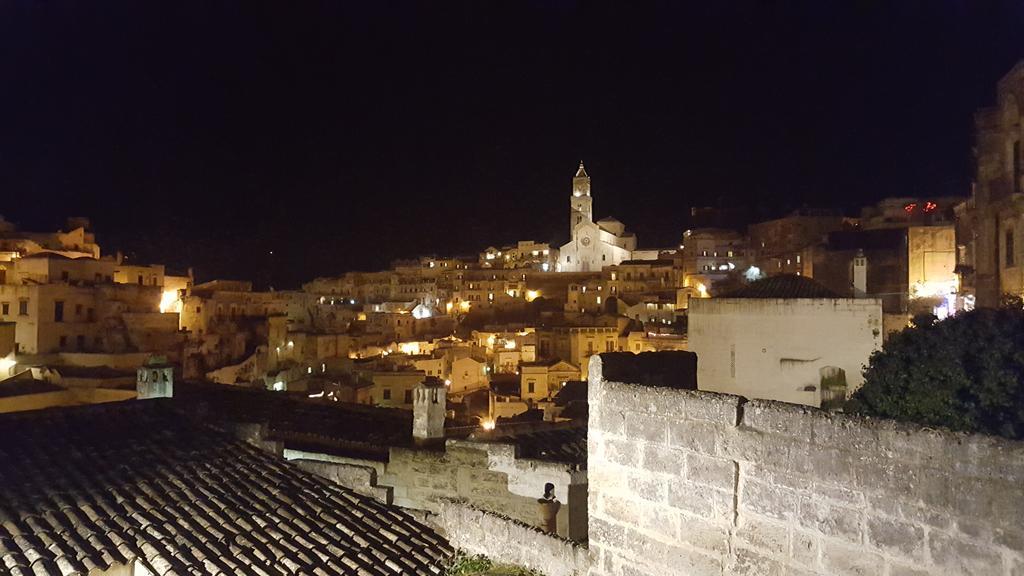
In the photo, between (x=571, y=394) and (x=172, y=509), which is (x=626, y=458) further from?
(x=571, y=394)

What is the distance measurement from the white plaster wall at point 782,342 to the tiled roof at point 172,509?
1122 centimetres

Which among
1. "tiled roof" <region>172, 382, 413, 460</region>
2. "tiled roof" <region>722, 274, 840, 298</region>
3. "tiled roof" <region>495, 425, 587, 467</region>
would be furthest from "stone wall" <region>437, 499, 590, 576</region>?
"tiled roof" <region>722, 274, 840, 298</region>

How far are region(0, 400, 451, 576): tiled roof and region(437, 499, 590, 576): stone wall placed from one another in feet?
0.87

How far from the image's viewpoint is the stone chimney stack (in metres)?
10.5

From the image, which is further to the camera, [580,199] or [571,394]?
[580,199]

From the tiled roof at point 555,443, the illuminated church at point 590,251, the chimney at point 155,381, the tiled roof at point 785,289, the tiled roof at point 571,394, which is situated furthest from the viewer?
the illuminated church at point 590,251

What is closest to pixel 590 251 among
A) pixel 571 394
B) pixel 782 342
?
pixel 571 394

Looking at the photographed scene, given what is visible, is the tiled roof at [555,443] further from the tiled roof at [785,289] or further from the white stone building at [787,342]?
the tiled roof at [785,289]

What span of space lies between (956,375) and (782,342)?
17.1ft

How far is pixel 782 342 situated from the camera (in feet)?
52.3

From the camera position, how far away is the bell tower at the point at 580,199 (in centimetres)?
8888

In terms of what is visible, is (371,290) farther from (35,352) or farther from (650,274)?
(35,352)

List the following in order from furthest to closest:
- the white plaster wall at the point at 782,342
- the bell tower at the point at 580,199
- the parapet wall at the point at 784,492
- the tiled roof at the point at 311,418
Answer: the bell tower at the point at 580,199 < the white plaster wall at the point at 782,342 < the tiled roof at the point at 311,418 < the parapet wall at the point at 784,492

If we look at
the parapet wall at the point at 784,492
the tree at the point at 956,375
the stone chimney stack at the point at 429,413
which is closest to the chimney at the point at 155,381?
the stone chimney stack at the point at 429,413
